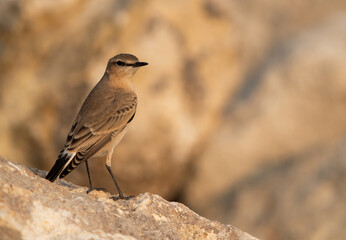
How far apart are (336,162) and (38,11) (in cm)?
970

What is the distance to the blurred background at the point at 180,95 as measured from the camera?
57.5 feet

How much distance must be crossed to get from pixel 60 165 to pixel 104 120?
1358 mm

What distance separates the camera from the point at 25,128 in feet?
60.4

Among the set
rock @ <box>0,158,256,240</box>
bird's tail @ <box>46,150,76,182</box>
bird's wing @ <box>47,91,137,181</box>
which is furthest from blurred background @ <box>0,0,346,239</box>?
rock @ <box>0,158,256,240</box>

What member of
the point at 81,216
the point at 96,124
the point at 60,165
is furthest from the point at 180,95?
the point at 81,216

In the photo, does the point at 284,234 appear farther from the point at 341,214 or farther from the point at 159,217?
the point at 159,217

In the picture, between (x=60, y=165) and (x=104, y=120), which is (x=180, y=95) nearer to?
(x=104, y=120)

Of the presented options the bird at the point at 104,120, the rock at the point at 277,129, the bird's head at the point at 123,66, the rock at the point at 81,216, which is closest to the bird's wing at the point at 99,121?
the bird at the point at 104,120

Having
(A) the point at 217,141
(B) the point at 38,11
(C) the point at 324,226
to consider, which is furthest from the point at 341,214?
(B) the point at 38,11

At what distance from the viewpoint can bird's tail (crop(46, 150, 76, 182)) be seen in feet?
24.8

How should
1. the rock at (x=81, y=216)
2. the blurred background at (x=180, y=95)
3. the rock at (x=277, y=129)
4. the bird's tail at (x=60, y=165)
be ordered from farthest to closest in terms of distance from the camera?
the blurred background at (x=180, y=95) < the rock at (x=277, y=129) < the bird's tail at (x=60, y=165) < the rock at (x=81, y=216)

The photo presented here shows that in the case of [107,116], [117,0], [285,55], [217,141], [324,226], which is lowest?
[107,116]

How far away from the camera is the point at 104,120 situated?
30.1 ft

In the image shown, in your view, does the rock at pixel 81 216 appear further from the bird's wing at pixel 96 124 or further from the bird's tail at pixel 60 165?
the bird's wing at pixel 96 124
